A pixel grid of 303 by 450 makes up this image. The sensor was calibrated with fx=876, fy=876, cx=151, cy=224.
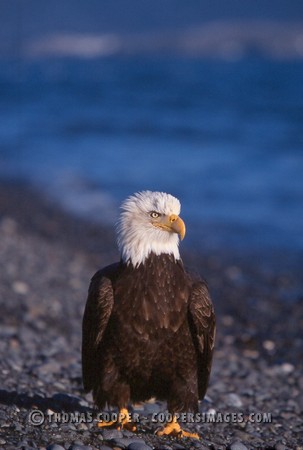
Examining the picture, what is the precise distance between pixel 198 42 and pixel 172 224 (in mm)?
47260

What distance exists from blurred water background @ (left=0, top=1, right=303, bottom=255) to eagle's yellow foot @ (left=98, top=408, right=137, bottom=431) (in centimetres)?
697

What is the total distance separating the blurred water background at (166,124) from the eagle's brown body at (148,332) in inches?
271

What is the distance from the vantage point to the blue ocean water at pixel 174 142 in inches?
559

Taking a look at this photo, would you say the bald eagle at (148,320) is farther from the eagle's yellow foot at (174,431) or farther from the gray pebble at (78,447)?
the gray pebble at (78,447)

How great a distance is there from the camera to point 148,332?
477 cm

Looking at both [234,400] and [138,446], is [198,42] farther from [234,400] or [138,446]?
[138,446]

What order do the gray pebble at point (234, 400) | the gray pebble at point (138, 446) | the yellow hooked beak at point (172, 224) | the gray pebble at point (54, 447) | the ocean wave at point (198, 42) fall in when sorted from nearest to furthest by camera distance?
the gray pebble at point (54, 447)
the gray pebble at point (138, 446)
the yellow hooked beak at point (172, 224)
the gray pebble at point (234, 400)
the ocean wave at point (198, 42)

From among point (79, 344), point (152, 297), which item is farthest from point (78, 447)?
point (79, 344)

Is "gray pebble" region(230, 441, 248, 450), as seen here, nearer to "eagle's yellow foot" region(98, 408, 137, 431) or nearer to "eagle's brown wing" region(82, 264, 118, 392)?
"eagle's yellow foot" region(98, 408, 137, 431)

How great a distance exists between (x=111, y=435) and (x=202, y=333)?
0.77 m

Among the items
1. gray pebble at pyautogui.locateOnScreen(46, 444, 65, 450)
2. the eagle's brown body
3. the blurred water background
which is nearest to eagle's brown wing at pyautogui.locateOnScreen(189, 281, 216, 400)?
the eagle's brown body

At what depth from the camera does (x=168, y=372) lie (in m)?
4.91

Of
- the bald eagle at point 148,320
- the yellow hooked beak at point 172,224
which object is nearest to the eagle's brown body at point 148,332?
the bald eagle at point 148,320

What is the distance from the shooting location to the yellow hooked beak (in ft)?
16.0
